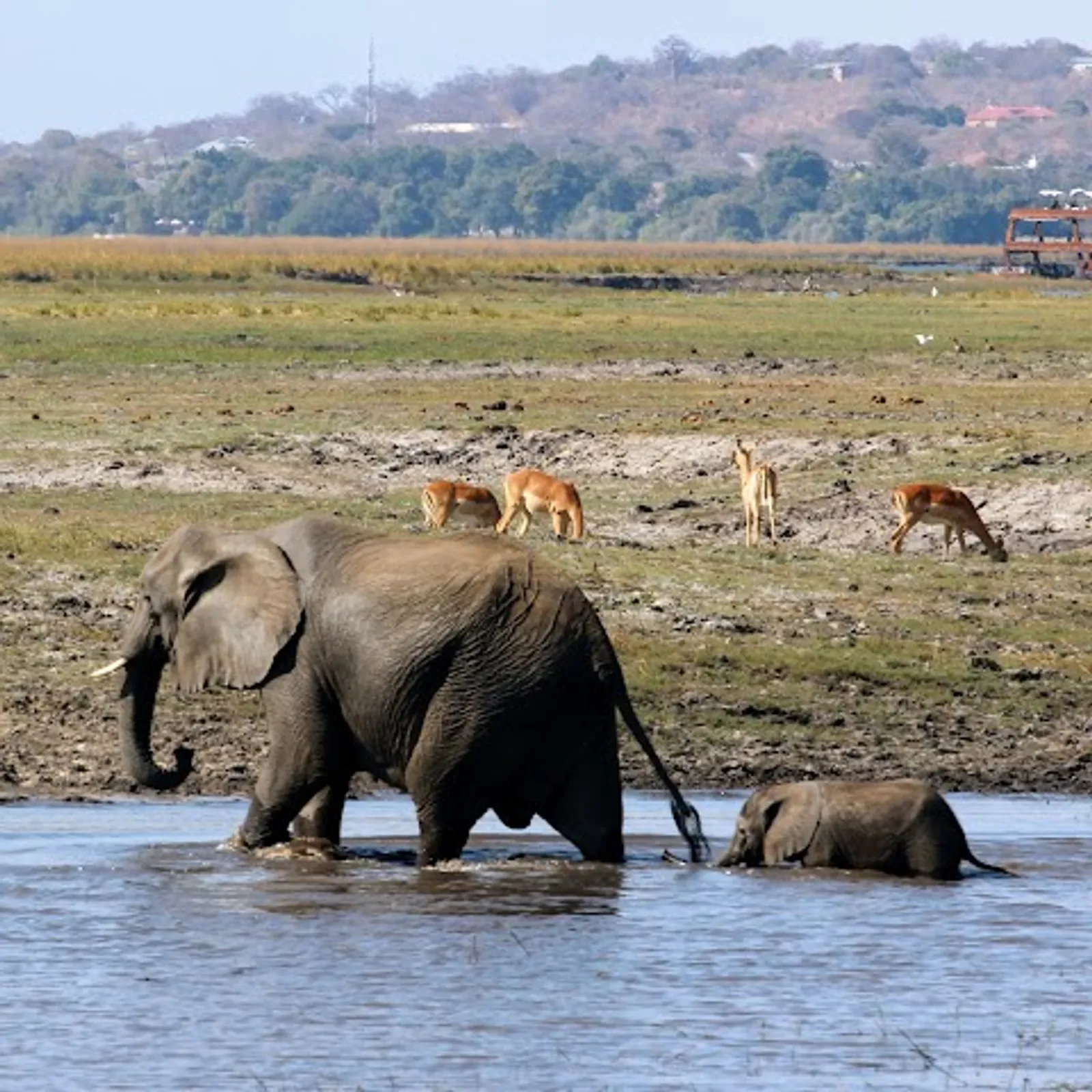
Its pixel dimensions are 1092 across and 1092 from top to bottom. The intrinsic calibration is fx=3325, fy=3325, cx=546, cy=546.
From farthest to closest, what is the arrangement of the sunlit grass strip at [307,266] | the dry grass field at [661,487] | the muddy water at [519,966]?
1. the sunlit grass strip at [307,266]
2. the dry grass field at [661,487]
3. the muddy water at [519,966]

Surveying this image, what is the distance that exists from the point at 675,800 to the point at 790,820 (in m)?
0.52

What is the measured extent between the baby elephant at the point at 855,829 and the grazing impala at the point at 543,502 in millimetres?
8999

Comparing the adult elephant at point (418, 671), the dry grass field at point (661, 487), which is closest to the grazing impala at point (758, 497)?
the dry grass field at point (661, 487)

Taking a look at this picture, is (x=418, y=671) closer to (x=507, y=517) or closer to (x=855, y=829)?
(x=855, y=829)

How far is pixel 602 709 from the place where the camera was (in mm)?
13422

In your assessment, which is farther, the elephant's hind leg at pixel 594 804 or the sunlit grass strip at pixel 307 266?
the sunlit grass strip at pixel 307 266

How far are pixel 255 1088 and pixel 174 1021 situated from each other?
1.12 meters

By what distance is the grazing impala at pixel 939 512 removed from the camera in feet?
77.1

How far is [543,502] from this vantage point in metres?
24.1

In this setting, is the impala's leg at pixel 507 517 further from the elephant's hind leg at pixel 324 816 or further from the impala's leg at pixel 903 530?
the elephant's hind leg at pixel 324 816

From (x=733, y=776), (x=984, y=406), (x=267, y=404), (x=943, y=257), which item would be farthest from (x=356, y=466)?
(x=943, y=257)

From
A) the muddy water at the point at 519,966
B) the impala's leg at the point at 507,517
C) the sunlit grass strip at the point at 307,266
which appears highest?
the muddy water at the point at 519,966

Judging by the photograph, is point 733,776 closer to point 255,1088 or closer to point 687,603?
point 687,603

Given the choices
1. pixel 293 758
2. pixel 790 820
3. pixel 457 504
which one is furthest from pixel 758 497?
pixel 293 758
